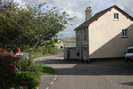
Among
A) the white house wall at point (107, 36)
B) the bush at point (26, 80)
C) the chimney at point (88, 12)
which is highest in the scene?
the chimney at point (88, 12)

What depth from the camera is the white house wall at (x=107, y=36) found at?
102ft

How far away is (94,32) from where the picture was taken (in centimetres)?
3133

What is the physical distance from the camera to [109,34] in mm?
31516

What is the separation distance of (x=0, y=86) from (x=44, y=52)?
57.6m

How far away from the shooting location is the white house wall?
31141mm

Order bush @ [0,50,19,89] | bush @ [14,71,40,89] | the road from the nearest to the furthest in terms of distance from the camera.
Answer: bush @ [0,50,19,89] < bush @ [14,71,40,89] < the road

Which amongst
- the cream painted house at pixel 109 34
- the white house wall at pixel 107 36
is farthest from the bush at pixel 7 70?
the white house wall at pixel 107 36

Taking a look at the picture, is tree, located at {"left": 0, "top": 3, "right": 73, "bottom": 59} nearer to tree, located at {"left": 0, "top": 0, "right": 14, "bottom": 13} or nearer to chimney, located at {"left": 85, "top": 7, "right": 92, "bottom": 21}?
tree, located at {"left": 0, "top": 0, "right": 14, "bottom": 13}

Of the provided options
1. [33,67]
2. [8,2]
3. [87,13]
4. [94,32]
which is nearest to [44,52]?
[87,13]

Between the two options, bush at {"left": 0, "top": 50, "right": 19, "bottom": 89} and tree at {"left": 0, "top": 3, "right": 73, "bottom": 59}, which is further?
tree at {"left": 0, "top": 3, "right": 73, "bottom": 59}

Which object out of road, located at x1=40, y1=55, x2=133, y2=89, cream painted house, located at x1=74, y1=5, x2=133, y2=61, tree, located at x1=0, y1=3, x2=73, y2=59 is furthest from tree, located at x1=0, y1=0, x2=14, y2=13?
cream painted house, located at x1=74, y1=5, x2=133, y2=61

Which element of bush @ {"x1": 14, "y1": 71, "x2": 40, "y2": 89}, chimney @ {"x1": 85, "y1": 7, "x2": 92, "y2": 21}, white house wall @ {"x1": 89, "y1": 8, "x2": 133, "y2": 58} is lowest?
bush @ {"x1": 14, "y1": 71, "x2": 40, "y2": 89}

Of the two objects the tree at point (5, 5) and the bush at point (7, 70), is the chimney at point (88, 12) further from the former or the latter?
the bush at point (7, 70)

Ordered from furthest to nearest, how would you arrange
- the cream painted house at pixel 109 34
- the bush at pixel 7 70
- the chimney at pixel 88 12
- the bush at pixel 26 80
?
the chimney at pixel 88 12
the cream painted house at pixel 109 34
the bush at pixel 26 80
the bush at pixel 7 70
